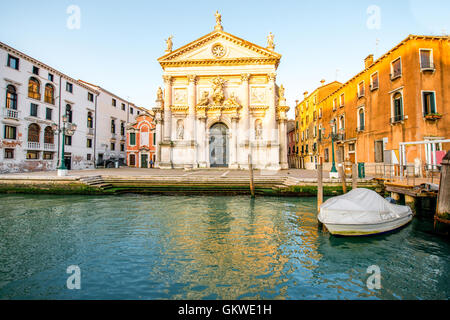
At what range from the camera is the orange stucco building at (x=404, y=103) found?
14.7m

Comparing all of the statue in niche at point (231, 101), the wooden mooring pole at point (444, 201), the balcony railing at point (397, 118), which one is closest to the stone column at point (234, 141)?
the statue in niche at point (231, 101)

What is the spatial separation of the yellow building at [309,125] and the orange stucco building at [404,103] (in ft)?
27.3

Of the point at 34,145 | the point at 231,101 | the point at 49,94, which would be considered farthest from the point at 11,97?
the point at 231,101

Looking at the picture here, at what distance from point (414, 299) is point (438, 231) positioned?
14.7ft

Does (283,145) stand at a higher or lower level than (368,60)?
lower

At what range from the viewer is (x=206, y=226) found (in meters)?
7.63

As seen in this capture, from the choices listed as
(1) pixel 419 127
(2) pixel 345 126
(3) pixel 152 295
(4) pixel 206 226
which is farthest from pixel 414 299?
(2) pixel 345 126

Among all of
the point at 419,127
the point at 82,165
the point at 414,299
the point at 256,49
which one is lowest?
the point at 414,299

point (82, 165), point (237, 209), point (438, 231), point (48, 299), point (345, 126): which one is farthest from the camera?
point (82, 165)

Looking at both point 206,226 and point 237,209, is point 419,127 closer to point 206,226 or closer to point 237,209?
point 237,209

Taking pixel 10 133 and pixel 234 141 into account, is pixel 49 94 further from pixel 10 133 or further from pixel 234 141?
pixel 234 141

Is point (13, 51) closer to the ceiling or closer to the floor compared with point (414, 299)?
closer to the ceiling

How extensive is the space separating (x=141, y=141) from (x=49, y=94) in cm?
1124

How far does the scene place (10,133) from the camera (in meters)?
20.6
